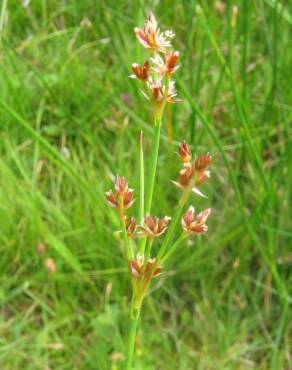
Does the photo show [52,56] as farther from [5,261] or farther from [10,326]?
[10,326]

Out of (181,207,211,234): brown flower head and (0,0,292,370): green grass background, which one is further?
(0,0,292,370): green grass background

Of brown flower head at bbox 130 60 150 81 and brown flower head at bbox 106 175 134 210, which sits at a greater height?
brown flower head at bbox 130 60 150 81

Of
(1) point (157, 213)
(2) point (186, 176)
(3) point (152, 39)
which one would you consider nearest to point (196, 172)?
(2) point (186, 176)

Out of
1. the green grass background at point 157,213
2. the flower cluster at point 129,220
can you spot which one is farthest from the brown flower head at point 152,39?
the green grass background at point 157,213

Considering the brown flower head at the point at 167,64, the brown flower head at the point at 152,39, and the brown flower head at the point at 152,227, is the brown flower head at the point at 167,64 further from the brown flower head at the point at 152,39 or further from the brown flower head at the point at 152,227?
the brown flower head at the point at 152,227

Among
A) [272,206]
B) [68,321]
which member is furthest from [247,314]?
[68,321]

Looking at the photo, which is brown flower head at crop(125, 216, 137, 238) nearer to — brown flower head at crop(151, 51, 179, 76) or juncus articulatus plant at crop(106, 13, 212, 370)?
juncus articulatus plant at crop(106, 13, 212, 370)

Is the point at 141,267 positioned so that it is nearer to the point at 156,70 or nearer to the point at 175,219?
the point at 175,219

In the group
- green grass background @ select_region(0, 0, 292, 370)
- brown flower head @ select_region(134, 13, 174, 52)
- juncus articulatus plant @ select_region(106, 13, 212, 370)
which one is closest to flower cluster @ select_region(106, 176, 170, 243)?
juncus articulatus plant @ select_region(106, 13, 212, 370)
